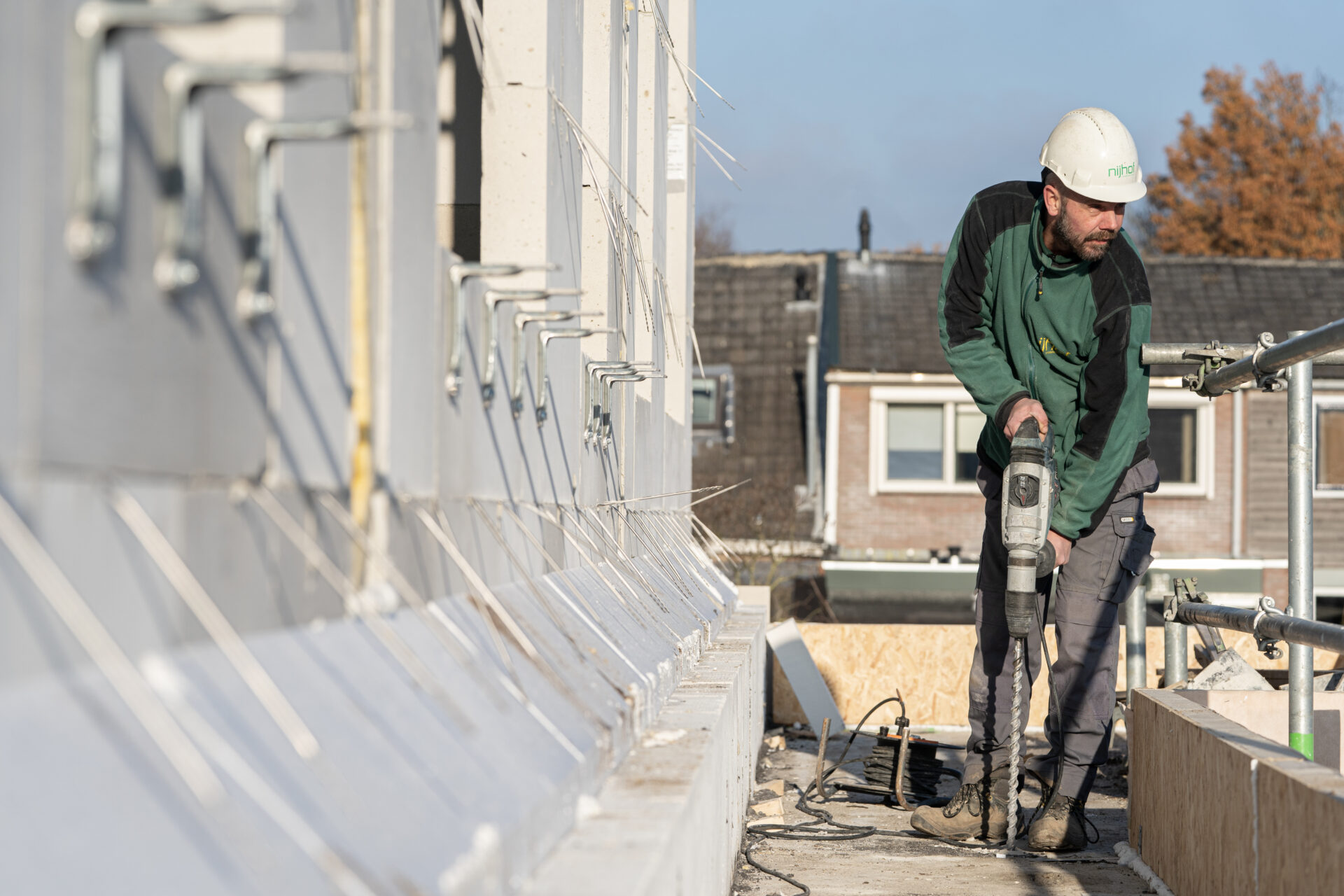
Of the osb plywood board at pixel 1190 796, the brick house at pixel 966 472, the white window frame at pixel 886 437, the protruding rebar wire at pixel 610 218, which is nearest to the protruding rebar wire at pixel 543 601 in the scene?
the protruding rebar wire at pixel 610 218

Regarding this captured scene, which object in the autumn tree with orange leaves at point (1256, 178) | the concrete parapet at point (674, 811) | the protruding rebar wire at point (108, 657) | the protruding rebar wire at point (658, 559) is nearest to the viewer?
the protruding rebar wire at point (108, 657)

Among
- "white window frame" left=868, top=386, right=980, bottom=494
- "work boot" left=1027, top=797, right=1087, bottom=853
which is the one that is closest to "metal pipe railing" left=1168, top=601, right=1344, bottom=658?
"work boot" left=1027, top=797, right=1087, bottom=853

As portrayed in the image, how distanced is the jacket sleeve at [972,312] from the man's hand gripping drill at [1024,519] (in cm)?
26

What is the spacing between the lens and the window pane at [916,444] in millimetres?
17359

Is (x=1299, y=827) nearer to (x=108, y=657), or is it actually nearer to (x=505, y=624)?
(x=505, y=624)

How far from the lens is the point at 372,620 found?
1.75m

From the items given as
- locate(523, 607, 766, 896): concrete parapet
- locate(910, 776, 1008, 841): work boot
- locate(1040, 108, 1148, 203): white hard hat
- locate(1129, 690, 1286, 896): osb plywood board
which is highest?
locate(1040, 108, 1148, 203): white hard hat

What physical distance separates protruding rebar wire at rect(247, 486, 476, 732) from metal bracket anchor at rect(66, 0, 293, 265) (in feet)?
1.53

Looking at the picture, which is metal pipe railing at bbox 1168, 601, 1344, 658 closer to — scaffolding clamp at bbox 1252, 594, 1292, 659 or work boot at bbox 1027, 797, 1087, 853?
scaffolding clamp at bbox 1252, 594, 1292, 659

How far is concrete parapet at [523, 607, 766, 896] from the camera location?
1616 millimetres

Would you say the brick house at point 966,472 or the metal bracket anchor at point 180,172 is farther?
the brick house at point 966,472

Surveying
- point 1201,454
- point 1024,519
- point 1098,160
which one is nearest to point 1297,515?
point 1024,519

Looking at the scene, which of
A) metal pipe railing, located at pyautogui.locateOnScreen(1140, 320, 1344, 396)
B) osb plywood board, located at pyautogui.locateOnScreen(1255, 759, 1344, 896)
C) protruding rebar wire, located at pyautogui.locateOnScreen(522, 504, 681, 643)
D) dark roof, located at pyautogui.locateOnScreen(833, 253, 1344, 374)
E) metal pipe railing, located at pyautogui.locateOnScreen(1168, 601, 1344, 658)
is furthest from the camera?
dark roof, located at pyautogui.locateOnScreen(833, 253, 1344, 374)

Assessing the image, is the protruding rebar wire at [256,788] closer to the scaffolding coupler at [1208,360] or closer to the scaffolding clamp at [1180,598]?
the scaffolding coupler at [1208,360]
